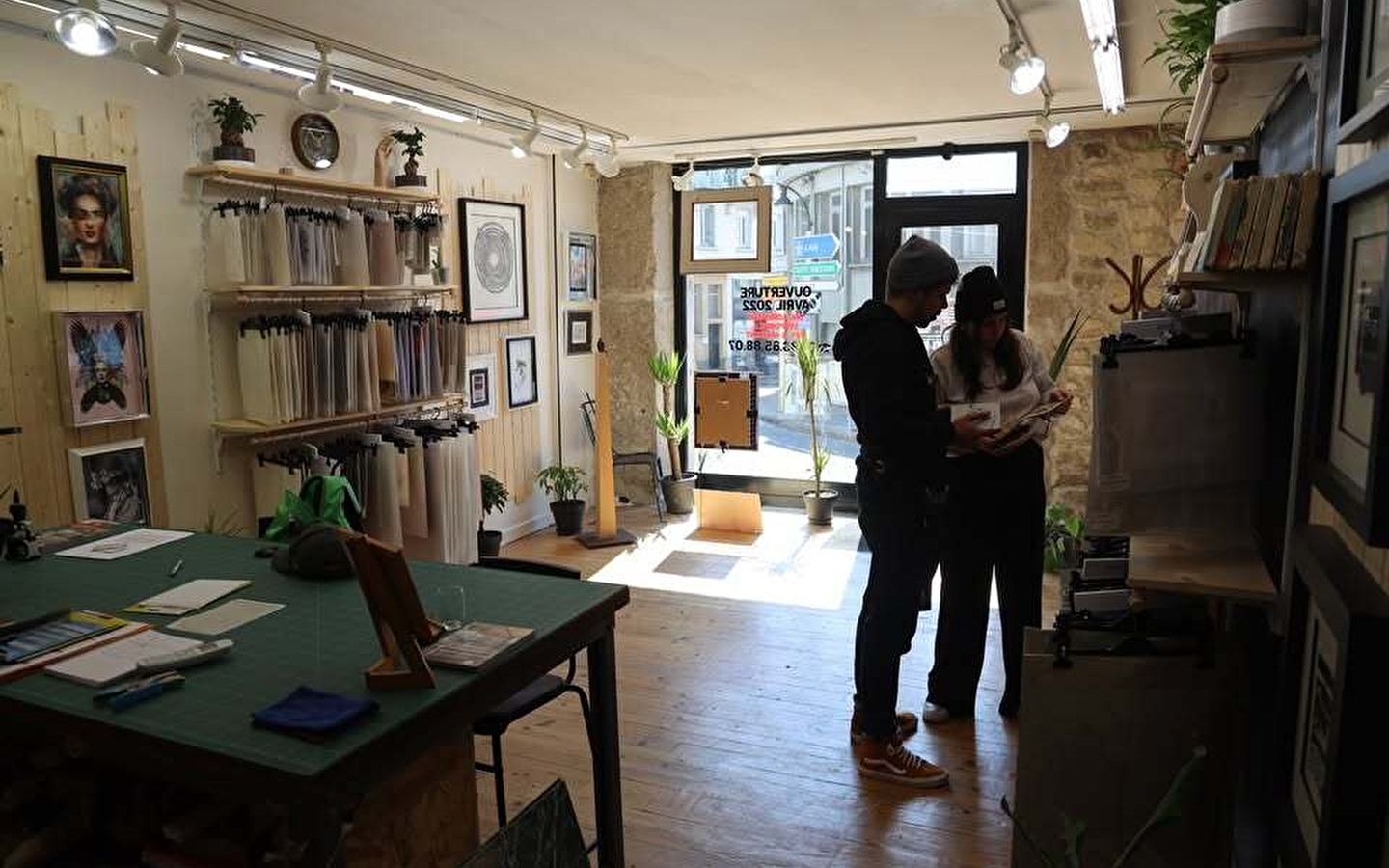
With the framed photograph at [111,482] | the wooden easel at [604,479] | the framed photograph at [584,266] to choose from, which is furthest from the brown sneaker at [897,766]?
the framed photograph at [584,266]

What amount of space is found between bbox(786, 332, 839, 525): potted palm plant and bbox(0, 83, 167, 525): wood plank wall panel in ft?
14.1

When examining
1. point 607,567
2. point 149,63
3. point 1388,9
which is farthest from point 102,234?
point 1388,9

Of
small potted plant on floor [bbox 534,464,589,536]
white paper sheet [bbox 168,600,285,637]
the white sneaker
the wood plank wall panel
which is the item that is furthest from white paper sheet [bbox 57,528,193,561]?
small potted plant on floor [bbox 534,464,589,536]

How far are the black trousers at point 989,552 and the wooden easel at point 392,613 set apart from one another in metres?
2.17

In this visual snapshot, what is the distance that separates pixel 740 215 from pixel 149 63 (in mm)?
4558

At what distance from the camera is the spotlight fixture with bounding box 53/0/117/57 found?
2867 millimetres

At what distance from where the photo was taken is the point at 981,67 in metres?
4.45

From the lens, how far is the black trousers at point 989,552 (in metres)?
3.48

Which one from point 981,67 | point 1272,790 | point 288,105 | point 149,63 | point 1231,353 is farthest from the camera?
point 288,105

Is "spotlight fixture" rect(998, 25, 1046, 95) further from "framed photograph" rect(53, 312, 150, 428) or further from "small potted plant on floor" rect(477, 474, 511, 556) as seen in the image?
"small potted plant on floor" rect(477, 474, 511, 556)

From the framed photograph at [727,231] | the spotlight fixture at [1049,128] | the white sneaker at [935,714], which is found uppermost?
the spotlight fixture at [1049,128]

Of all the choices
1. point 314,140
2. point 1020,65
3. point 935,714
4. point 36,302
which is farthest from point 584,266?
point 935,714

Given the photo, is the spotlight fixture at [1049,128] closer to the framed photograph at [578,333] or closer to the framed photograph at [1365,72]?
the framed photograph at [578,333]

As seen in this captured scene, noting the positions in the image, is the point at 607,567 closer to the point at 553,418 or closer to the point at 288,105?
the point at 553,418
